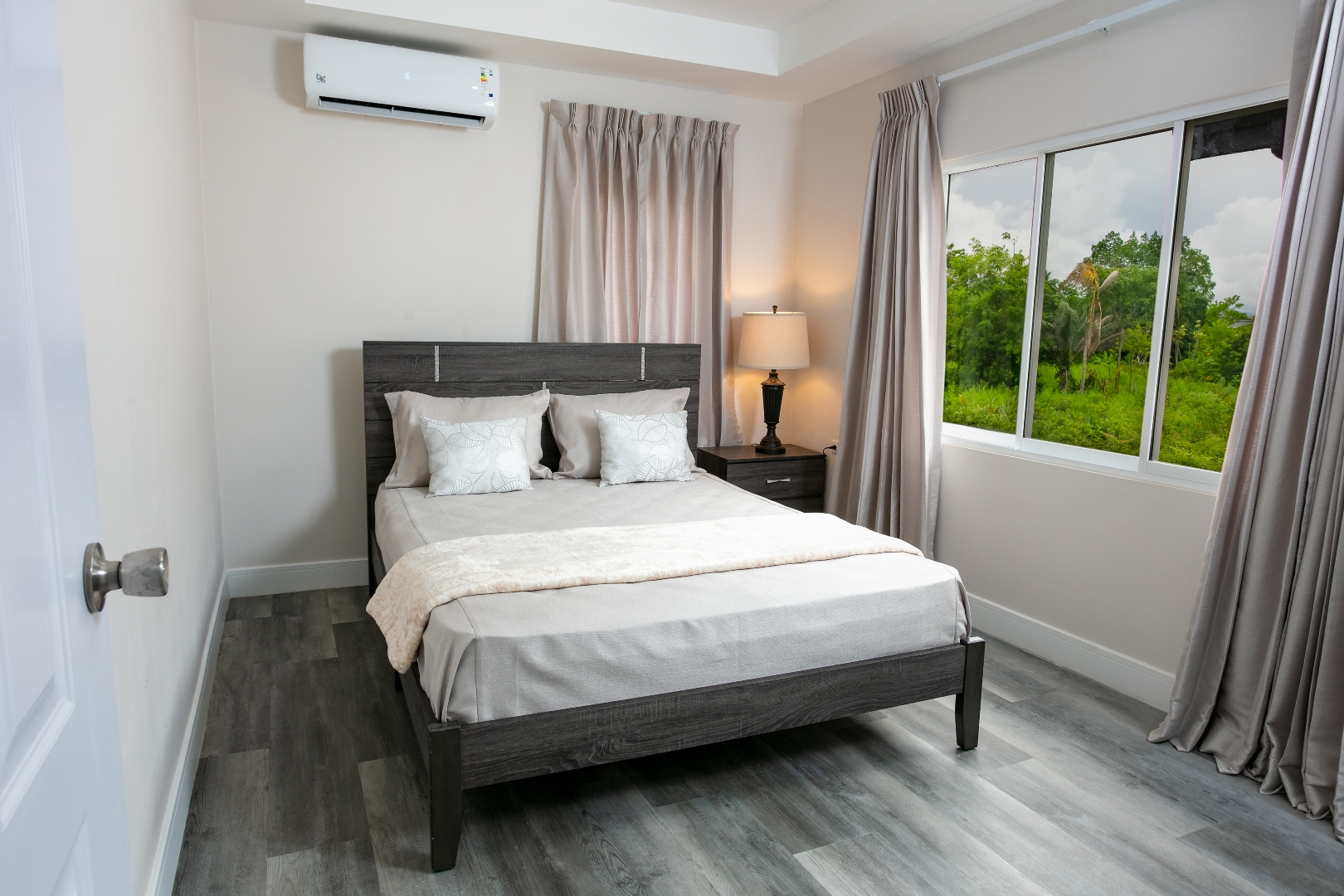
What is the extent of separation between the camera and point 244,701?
280 centimetres

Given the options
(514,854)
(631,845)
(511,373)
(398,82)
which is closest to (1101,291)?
(511,373)

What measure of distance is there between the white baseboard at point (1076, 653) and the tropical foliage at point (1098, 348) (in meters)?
0.73

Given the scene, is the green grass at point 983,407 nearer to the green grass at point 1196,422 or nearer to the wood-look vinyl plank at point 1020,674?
the green grass at point 1196,422

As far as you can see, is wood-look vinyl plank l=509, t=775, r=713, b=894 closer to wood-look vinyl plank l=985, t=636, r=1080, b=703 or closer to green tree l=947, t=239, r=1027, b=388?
wood-look vinyl plank l=985, t=636, r=1080, b=703

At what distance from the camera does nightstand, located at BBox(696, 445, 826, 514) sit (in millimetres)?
4234

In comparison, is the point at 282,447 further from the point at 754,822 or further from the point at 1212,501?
the point at 1212,501

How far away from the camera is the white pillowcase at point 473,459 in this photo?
3.37 meters

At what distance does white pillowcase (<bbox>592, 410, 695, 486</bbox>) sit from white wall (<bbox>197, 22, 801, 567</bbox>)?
816mm

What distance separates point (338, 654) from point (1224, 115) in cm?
361

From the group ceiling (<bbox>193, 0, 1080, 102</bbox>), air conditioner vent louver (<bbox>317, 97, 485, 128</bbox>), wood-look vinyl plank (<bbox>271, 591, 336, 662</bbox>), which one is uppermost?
ceiling (<bbox>193, 0, 1080, 102</bbox>)

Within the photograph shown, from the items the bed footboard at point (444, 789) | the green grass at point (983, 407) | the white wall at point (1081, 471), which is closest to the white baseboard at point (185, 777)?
the bed footboard at point (444, 789)

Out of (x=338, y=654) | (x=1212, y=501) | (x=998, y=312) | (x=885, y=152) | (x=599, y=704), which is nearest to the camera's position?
(x=599, y=704)

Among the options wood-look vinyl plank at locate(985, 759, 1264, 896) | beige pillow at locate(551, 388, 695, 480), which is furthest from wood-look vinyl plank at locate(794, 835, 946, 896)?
beige pillow at locate(551, 388, 695, 480)

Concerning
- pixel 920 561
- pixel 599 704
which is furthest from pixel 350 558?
pixel 920 561
